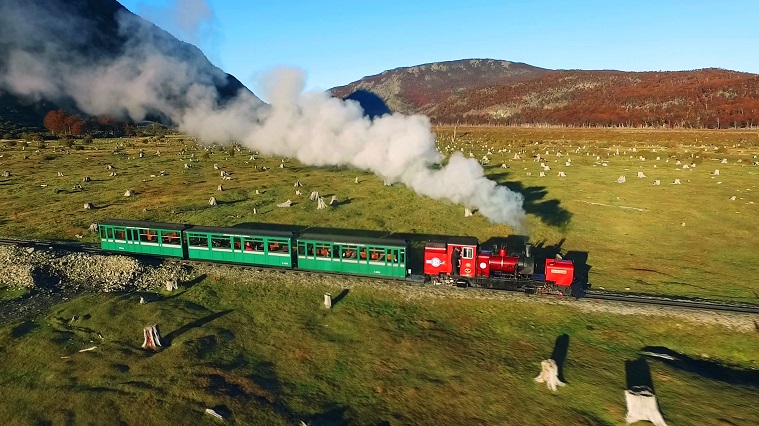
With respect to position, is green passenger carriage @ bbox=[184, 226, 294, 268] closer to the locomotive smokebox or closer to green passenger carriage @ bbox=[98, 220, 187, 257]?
green passenger carriage @ bbox=[98, 220, 187, 257]

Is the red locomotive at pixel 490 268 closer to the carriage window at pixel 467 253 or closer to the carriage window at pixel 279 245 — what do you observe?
the carriage window at pixel 467 253

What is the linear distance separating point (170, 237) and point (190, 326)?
1223cm

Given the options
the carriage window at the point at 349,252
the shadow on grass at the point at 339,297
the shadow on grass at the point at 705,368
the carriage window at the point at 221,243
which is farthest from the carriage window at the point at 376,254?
the shadow on grass at the point at 705,368

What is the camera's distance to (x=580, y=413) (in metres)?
17.7

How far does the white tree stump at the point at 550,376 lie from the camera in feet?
63.0

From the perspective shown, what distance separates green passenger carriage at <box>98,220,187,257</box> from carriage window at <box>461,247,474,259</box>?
2153cm

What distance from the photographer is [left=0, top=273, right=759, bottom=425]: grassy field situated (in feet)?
57.4

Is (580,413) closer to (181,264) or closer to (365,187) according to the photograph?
(181,264)

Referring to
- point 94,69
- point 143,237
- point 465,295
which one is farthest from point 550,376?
point 94,69

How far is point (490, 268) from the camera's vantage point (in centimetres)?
2878

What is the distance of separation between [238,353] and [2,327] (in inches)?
526

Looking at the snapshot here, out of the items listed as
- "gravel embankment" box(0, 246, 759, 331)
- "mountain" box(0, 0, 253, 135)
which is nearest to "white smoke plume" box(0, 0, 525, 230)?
"mountain" box(0, 0, 253, 135)

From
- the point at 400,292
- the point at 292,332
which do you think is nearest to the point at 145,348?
the point at 292,332

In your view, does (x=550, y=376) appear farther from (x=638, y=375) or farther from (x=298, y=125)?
(x=298, y=125)
